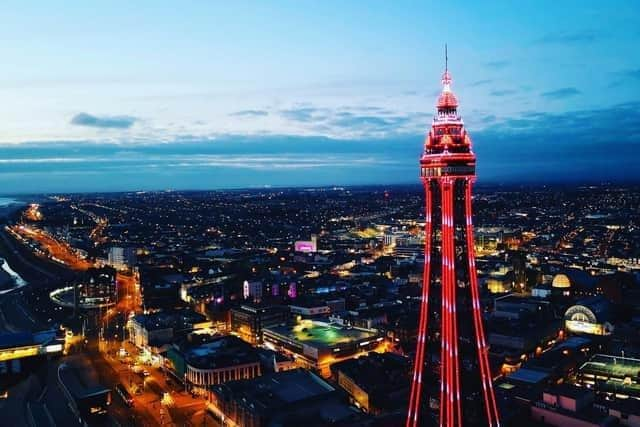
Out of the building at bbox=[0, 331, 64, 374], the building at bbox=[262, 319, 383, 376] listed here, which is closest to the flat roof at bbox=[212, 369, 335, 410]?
the building at bbox=[262, 319, 383, 376]

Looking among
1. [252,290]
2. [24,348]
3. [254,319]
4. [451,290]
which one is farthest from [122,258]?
[451,290]

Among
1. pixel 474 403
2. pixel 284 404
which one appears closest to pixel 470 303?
pixel 474 403

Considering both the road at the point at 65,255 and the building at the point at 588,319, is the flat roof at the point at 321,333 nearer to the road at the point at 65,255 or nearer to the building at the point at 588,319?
the building at the point at 588,319

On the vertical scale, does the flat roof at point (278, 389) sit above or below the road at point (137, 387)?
above

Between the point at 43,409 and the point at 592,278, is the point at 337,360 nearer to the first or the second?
the point at 43,409

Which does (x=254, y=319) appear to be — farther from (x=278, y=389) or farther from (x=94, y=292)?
(x=94, y=292)

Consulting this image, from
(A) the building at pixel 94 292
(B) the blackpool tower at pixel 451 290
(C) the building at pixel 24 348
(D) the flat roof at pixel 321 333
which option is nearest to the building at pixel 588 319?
(D) the flat roof at pixel 321 333
